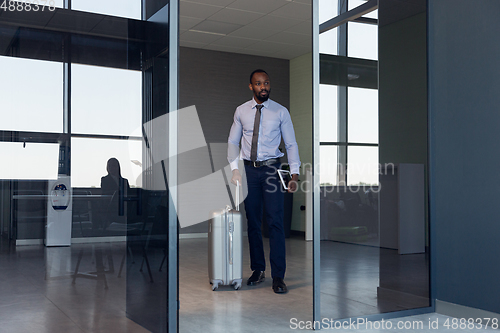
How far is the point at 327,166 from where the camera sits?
2986mm

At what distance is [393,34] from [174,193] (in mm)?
1864

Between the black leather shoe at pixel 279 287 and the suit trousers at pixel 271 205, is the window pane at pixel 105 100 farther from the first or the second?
the black leather shoe at pixel 279 287

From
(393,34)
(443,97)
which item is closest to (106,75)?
(393,34)

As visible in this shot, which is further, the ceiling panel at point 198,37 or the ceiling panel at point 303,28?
A: the ceiling panel at point 198,37

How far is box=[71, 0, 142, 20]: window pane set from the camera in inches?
91.9

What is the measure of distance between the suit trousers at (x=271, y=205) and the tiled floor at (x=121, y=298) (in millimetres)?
271

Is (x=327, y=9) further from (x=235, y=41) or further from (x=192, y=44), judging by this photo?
(x=192, y=44)

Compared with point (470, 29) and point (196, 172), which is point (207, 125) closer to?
point (196, 172)

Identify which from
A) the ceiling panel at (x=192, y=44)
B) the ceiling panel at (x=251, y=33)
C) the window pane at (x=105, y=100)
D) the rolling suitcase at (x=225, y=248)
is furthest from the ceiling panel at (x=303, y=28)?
the window pane at (x=105, y=100)

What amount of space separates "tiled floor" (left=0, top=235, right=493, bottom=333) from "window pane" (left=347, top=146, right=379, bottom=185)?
0.43 metres

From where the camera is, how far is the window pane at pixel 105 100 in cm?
230

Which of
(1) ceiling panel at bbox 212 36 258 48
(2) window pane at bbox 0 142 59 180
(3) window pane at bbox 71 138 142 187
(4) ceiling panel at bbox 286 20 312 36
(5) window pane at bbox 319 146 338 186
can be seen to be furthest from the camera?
(1) ceiling panel at bbox 212 36 258 48

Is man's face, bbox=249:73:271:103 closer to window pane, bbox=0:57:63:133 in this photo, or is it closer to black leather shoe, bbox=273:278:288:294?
black leather shoe, bbox=273:278:288:294

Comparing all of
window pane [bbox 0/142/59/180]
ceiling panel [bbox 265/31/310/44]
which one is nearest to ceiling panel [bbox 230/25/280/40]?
ceiling panel [bbox 265/31/310/44]
